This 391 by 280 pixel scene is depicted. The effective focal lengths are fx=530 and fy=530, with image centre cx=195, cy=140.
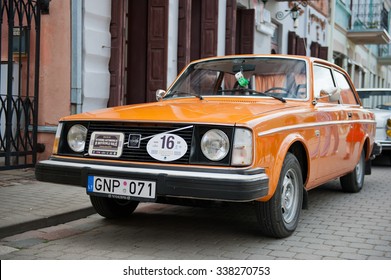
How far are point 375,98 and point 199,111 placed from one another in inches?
324

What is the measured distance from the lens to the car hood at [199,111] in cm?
403

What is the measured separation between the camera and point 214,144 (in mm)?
3945

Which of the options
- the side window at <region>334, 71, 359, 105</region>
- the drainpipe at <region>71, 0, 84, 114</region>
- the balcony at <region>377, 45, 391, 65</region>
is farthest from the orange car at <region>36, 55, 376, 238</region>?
the balcony at <region>377, 45, 391, 65</region>

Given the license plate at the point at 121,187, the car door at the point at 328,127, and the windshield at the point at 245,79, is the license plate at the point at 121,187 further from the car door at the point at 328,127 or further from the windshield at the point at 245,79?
the car door at the point at 328,127

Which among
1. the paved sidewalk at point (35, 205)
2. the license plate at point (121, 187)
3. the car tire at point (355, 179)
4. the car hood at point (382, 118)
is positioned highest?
the car hood at point (382, 118)

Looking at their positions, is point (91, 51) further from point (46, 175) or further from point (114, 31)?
point (46, 175)

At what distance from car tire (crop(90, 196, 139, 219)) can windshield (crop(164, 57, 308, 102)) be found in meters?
1.22

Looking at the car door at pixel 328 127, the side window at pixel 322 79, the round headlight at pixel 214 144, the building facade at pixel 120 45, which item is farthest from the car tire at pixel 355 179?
the building facade at pixel 120 45

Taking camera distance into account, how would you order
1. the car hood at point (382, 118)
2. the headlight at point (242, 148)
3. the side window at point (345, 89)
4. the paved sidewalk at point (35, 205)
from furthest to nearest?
the car hood at point (382, 118), the side window at point (345, 89), the paved sidewalk at point (35, 205), the headlight at point (242, 148)

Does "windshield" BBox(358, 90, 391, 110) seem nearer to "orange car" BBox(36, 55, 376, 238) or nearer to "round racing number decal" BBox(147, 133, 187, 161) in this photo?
"orange car" BBox(36, 55, 376, 238)

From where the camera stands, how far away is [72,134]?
454cm

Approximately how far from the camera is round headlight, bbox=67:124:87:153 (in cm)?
447

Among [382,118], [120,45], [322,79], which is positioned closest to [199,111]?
[322,79]

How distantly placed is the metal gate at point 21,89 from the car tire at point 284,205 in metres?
4.68
